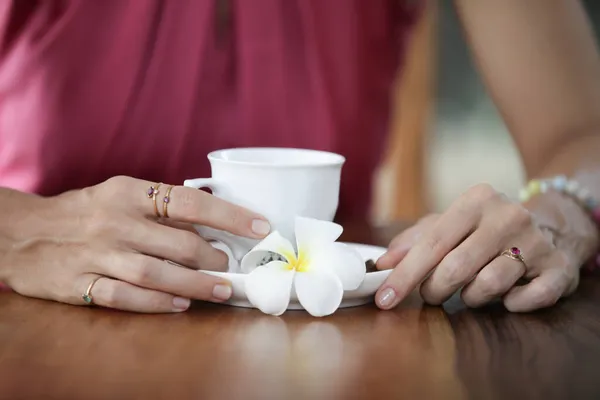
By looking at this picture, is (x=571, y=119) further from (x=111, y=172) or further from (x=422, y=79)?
(x=422, y=79)

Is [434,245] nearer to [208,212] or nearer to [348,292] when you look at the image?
[348,292]

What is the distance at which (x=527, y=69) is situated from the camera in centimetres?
123

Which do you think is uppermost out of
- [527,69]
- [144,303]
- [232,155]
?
[527,69]

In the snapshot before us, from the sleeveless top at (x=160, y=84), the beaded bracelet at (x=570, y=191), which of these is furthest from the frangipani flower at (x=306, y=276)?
the sleeveless top at (x=160, y=84)

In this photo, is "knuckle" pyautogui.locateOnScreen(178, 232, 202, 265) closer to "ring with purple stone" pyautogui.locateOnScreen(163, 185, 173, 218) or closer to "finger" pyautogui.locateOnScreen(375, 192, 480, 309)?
"ring with purple stone" pyautogui.locateOnScreen(163, 185, 173, 218)

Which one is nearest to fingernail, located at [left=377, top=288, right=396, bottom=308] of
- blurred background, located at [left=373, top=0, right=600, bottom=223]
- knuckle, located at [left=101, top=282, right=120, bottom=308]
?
knuckle, located at [left=101, top=282, right=120, bottom=308]

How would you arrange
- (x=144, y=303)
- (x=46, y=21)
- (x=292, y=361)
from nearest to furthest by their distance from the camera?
(x=292, y=361), (x=144, y=303), (x=46, y=21)

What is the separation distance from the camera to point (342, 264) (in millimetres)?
639

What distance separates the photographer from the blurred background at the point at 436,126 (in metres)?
2.51

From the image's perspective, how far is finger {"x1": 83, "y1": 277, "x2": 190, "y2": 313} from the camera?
2.15ft

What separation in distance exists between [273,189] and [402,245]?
16 centimetres

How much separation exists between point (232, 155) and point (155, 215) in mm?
119

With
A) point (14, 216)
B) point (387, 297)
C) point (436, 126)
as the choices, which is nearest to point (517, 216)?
point (387, 297)

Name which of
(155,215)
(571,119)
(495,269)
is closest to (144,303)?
(155,215)
